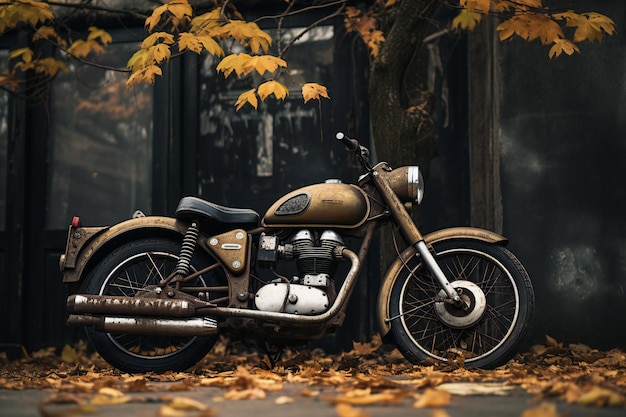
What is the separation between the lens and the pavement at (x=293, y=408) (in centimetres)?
313

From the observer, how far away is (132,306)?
5.07 m

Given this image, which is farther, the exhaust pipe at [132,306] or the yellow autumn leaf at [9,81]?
the yellow autumn leaf at [9,81]

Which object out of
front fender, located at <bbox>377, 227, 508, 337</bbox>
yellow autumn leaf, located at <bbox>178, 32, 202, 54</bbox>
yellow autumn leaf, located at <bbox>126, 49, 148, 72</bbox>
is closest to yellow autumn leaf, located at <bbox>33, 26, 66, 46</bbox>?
yellow autumn leaf, located at <bbox>126, 49, 148, 72</bbox>

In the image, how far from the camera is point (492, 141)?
6.70m

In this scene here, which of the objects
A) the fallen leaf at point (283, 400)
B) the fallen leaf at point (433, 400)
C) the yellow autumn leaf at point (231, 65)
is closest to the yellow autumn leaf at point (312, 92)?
the yellow autumn leaf at point (231, 65)

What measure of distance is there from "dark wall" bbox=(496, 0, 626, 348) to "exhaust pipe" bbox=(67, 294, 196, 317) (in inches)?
101

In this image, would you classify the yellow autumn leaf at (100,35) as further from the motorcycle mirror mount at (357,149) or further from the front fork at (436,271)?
the front fork at (436,271)

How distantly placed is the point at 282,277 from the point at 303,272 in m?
0.13

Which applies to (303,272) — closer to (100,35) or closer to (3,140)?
(100,35)

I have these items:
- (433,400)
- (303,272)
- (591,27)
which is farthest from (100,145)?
(433,400)

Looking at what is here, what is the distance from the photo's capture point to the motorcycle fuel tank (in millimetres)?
5168

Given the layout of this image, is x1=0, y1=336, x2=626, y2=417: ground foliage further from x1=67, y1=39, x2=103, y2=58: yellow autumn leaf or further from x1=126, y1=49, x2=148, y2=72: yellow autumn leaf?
x1=67, y1=39, x2=103, y2=58: yellow autumn leaf

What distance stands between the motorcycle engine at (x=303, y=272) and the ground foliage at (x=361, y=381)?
1.25 ft

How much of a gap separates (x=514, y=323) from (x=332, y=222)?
1.21 meters
